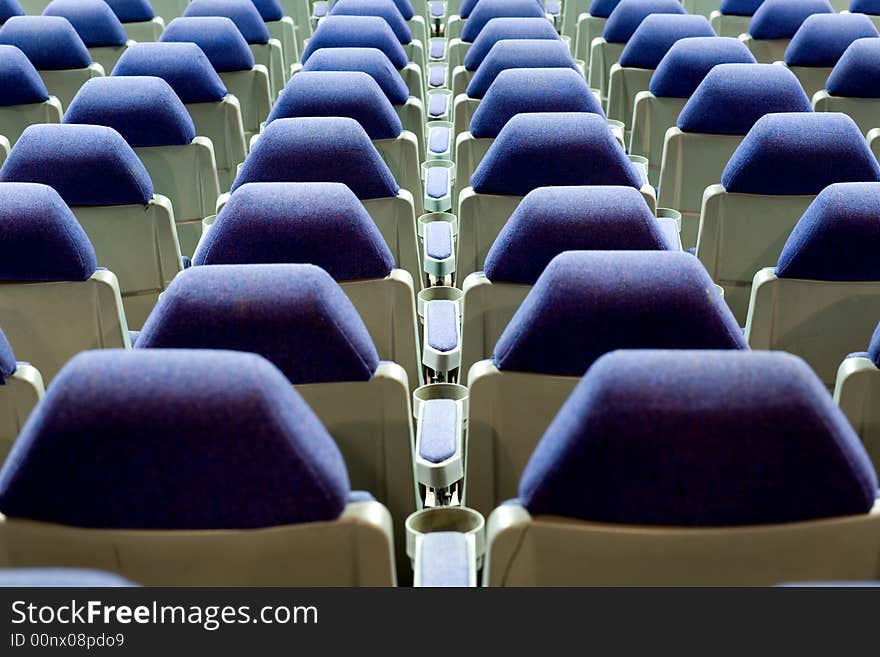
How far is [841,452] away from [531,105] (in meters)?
1.98

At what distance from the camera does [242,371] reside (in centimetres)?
118

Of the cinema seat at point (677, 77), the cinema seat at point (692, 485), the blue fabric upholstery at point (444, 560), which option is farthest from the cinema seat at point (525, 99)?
the cinema seat at point (692, 485)

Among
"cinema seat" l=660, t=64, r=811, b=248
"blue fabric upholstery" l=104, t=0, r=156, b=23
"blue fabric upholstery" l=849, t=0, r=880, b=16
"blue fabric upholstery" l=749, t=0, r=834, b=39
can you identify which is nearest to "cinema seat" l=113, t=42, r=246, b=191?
"cinema seat" l=660, t=64, r=811, b=248

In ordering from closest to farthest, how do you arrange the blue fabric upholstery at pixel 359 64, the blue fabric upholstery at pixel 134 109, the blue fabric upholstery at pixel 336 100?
the blue fabric upholstery at pixel 336 100 → the blue fabric upholstery at pixel 134 109 → the blue fabric upholstery at pixel 359 64

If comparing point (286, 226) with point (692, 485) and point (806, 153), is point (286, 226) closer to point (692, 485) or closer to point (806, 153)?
point (692, 485)

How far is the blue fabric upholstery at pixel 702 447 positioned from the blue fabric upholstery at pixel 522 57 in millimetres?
2544

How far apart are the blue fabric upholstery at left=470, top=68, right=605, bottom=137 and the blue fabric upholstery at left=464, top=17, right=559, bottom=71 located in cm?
110

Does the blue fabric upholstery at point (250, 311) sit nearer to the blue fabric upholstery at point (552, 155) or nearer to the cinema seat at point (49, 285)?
the cinema seat at point (49, 285)

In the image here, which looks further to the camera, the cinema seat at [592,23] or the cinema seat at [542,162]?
the cinema seat at [592,23]

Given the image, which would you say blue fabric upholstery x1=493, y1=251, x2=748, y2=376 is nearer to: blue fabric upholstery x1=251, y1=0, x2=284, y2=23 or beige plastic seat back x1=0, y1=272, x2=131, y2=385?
beige plastic seat back x1=0, y1=272, x2=131, y2=385

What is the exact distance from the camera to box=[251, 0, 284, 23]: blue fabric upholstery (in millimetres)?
5789

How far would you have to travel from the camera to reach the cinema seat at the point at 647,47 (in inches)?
165

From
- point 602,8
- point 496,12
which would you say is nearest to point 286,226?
point 496,12
